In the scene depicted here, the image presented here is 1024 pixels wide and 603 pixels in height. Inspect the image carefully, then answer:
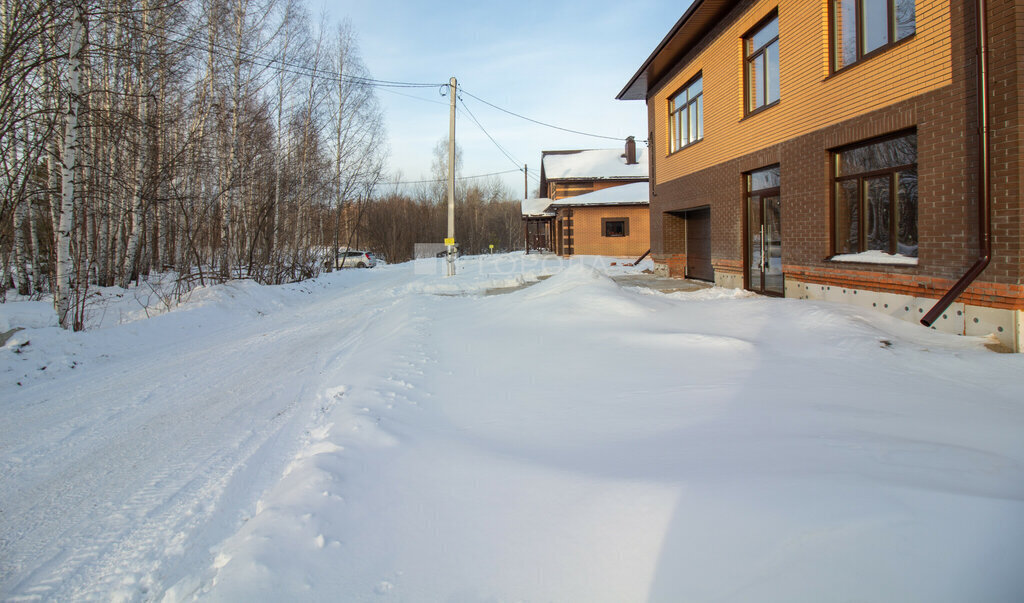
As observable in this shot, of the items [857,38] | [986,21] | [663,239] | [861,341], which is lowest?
[861,341]

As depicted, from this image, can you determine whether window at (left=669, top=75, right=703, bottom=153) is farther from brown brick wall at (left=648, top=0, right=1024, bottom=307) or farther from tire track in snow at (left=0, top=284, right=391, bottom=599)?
tire track in snow at (left=0, top=284, right=391, bottom=599)

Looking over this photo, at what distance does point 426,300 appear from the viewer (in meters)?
12.7

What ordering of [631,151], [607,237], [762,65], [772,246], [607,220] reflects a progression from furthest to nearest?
[631,151], [607,237], [607,220], [762,65], [772,246]

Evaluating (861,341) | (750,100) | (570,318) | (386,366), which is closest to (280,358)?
(386,366)

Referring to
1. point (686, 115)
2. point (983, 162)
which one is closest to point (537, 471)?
point (983, 162)

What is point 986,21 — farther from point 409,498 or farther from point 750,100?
point 409,498

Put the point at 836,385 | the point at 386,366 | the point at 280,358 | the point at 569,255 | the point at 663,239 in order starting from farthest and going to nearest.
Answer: the point at 569,255 → the point at 663,239 → the point at 280,358 → the point at 386,366 → the point at 836,385

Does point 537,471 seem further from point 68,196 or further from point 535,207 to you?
point 535,207

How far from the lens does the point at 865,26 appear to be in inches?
348

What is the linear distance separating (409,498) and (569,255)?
2934cm

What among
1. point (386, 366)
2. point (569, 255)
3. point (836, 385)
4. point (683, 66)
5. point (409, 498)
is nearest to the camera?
point (409, 498)

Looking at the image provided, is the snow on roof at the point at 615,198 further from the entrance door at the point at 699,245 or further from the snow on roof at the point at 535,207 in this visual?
the entrance door at the point at 699,245

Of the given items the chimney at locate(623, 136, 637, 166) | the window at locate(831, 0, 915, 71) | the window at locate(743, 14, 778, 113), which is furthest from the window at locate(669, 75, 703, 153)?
the chimney at locate(623, 136, 637, 166)

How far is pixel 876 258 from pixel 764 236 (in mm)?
4099
